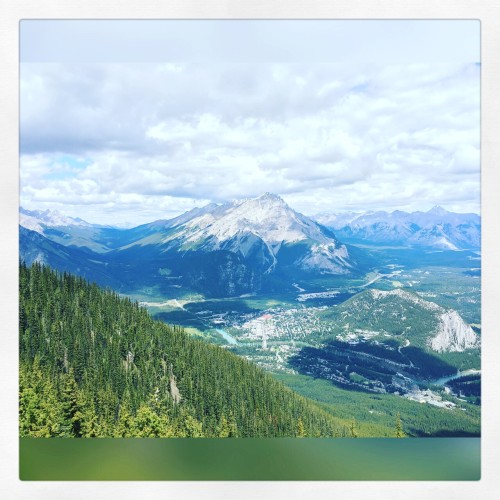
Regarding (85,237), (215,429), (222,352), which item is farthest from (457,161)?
(85,237)

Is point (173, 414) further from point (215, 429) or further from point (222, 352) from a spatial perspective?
point (222, 352)

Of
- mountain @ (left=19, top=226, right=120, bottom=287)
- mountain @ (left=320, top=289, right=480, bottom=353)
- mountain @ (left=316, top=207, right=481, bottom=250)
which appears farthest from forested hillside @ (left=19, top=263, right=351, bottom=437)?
mountain @ (left=320, top=289, right=480, bottom=353)

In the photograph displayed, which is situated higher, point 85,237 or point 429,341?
point 85,237

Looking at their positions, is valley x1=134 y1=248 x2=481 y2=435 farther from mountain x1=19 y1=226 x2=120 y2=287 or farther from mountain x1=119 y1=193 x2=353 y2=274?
mountain x1=119 y1=193 x2=353 y2=274

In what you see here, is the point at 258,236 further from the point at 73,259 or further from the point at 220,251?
the point at 73,259

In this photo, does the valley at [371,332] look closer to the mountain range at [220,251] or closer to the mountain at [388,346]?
the mountain at [388,346]

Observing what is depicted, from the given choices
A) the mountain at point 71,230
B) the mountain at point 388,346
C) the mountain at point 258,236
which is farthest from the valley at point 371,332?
the mountain at point 71,230
